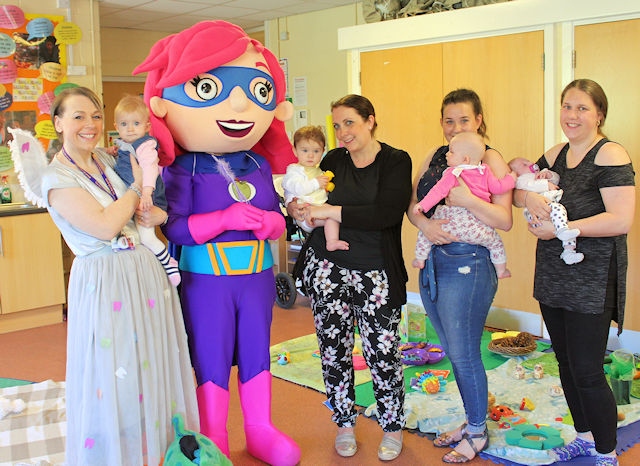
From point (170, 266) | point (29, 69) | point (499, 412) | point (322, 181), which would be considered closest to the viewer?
point (170, 266)

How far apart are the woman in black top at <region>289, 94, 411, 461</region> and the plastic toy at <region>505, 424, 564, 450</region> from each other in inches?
18.3

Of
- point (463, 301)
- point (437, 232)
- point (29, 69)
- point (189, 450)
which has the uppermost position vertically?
point (29, 69)

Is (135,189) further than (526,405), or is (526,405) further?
(526,405)

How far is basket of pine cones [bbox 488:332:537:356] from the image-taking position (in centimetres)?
393

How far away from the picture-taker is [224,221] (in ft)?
8.13

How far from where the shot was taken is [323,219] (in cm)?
270

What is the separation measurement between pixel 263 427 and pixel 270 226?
0.81 m

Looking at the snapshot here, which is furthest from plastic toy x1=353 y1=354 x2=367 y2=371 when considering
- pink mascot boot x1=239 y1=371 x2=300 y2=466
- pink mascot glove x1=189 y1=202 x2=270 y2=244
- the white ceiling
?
the white ceiling

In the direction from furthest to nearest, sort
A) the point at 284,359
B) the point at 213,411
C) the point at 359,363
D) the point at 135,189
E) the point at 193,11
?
the point at 193,11
the point at 284,359
the point at 359,363
the point at 213,411
the point at 135,189

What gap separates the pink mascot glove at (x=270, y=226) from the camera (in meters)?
2.56

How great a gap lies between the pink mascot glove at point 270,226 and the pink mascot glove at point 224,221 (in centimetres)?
3

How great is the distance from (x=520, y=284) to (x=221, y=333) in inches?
102

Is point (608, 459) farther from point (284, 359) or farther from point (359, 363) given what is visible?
point (284, 359)

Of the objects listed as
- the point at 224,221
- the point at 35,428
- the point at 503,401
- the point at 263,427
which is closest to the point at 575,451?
the point at 503,401
